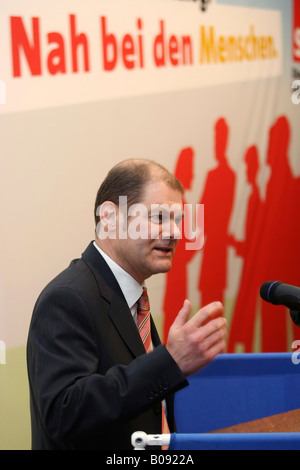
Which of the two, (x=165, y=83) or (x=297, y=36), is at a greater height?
(x=297, y=36)

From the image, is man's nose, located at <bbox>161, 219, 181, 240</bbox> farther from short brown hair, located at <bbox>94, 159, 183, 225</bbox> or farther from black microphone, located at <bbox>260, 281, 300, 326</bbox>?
black microphone, located at <bbox>260, 281, 300, 326</bbox>

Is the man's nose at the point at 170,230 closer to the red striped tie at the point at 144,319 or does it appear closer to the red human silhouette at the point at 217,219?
the red striped tie at the point at 144,319

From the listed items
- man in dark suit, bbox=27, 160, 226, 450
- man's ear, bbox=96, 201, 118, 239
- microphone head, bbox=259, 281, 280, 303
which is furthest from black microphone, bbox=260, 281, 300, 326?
man's ear, bbox=96, 201, 118, 239

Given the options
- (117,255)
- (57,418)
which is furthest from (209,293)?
(57,418)

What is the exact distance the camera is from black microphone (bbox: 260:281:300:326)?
1.37 m

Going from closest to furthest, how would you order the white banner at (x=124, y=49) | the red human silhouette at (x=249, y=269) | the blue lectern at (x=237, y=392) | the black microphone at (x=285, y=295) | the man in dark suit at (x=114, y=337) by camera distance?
the man in dark suit at (x=114, y=337) → the black microphone at (x=285, y=295) → the blue lectern at (x=237, y=392) → the white banner at (x=124, y=49) → the red human silhouette at (x=249, y=269)

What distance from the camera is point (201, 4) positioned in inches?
129

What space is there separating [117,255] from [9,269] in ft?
3.84

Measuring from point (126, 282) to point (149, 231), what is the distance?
15 centimetres

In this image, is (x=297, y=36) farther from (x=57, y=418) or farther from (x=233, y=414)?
(x=57, y=418)

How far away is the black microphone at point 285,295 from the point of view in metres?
1.37

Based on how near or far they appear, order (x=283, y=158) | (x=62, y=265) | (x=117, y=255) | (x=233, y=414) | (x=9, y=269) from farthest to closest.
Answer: (x=283, y=158), (x=62, y=265), (x=9, y=269), (x=233, y=414), (x=117, y=255)

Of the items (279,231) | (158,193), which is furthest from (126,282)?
(279,231)

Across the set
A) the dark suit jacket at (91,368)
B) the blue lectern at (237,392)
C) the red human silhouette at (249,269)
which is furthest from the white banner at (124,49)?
the blue lectern at (237,392)
